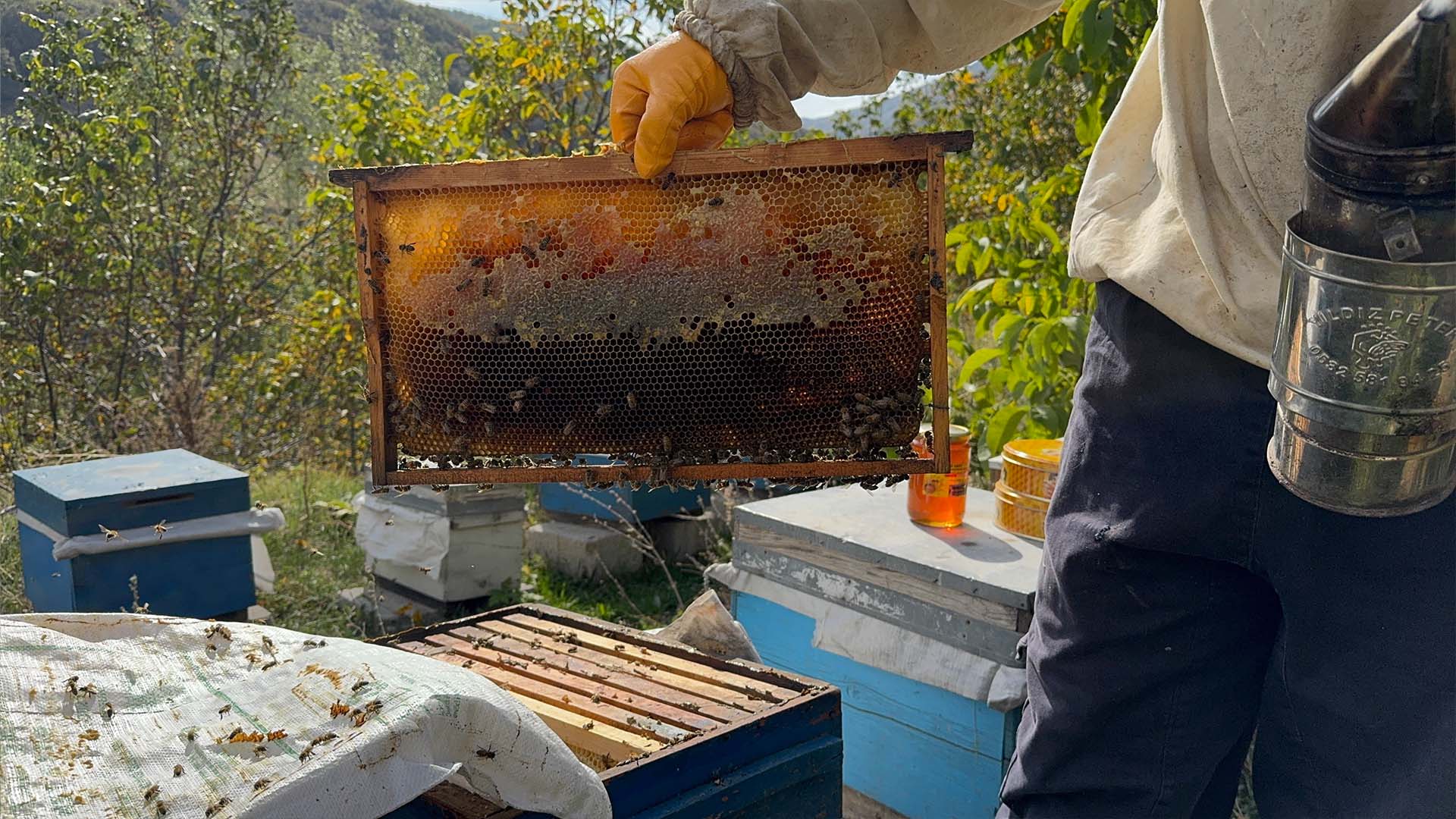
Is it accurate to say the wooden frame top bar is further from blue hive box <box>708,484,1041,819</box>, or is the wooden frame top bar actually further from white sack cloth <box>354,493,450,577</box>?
white sack cloth <box>354,493,450,577</box>

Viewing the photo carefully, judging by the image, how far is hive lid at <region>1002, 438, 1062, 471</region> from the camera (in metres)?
3.15

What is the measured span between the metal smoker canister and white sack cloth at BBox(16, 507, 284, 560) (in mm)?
3655

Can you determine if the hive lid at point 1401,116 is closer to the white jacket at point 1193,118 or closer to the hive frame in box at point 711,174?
the white jacket at point 1193,118

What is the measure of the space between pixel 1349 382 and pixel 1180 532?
1.39ft

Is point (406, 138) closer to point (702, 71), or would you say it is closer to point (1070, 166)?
point (1070, 166)

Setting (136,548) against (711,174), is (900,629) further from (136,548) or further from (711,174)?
(136,548)

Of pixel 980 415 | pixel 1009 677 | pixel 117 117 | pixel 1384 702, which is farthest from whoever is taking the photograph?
pixel 117 117

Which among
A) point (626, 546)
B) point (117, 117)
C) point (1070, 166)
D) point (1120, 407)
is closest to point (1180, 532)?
point (1120, 407)

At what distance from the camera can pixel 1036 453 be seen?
3250 mm

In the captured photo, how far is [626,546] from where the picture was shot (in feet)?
19.0

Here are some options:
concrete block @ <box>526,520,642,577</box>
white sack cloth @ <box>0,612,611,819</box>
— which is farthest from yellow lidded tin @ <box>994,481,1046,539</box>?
concrete block @ <box>526,520,642,577</box>

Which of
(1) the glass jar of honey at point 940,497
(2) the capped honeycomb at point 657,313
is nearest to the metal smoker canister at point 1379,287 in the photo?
(2) the capped honeycomb at point 657,313

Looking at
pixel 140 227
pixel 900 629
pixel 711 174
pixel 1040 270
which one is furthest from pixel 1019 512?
pixel 140 227

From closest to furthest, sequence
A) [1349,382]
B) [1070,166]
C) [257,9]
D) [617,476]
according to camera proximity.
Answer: [1349,382], [617,476], [1070,166], [257,9]
